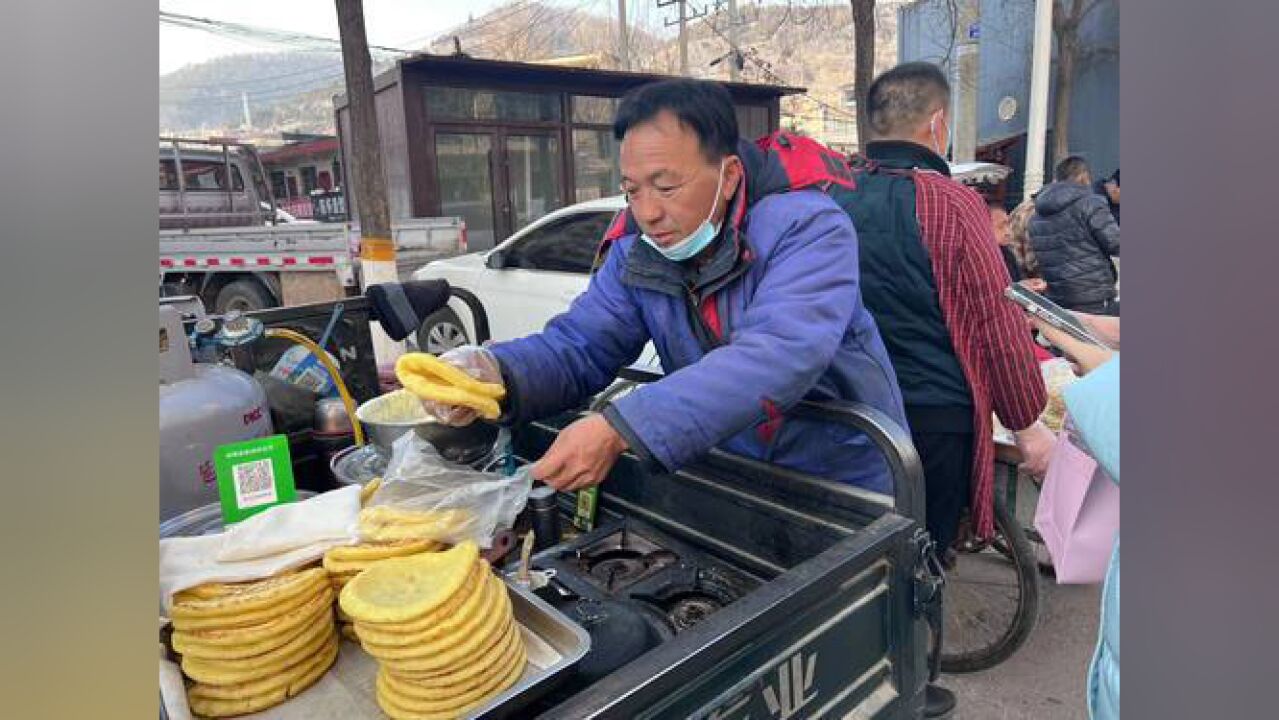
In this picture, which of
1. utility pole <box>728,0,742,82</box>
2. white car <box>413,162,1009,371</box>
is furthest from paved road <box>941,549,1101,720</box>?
utility pole <box>728,0,742,82</box>

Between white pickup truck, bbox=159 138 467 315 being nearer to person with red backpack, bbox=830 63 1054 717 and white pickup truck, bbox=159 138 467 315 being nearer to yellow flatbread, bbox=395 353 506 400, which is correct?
person with red backpack, bbox=830 63 1054 717

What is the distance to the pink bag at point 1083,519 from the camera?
1.37 meters

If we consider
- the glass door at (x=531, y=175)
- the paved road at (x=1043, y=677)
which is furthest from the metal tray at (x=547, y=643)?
the glass door at (x=531, y=175)

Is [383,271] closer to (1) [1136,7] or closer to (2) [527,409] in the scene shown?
(2) [527,409]

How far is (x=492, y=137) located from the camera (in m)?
13.5

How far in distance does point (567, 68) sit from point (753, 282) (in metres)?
13.0

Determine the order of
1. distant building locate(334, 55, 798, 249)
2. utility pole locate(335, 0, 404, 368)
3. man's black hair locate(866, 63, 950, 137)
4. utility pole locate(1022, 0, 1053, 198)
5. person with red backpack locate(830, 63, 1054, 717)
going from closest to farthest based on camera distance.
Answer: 1. person with red backpack locate(830, 63, 1054, 717)
2. man's black hair locate(866, 63, 950, 137)
3. utility pole locate(335, 0, 404, 368)
4. utility pole locate(1022, 0, 1053, 198)
5. distant building locate(334, 55, 798, 249)

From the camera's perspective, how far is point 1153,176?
46 cm

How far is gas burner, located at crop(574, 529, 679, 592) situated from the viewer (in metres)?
1.63

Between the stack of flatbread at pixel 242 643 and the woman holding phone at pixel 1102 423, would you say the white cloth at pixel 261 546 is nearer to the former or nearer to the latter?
the stack of flatbread at pixel 242 643

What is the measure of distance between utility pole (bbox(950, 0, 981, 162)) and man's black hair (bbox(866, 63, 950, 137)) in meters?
10.9

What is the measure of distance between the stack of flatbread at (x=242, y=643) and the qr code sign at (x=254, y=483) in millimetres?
344

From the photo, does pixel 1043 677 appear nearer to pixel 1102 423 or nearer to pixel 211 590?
pixel 1102 423

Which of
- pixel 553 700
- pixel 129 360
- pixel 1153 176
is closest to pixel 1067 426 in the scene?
pixel 553 700
